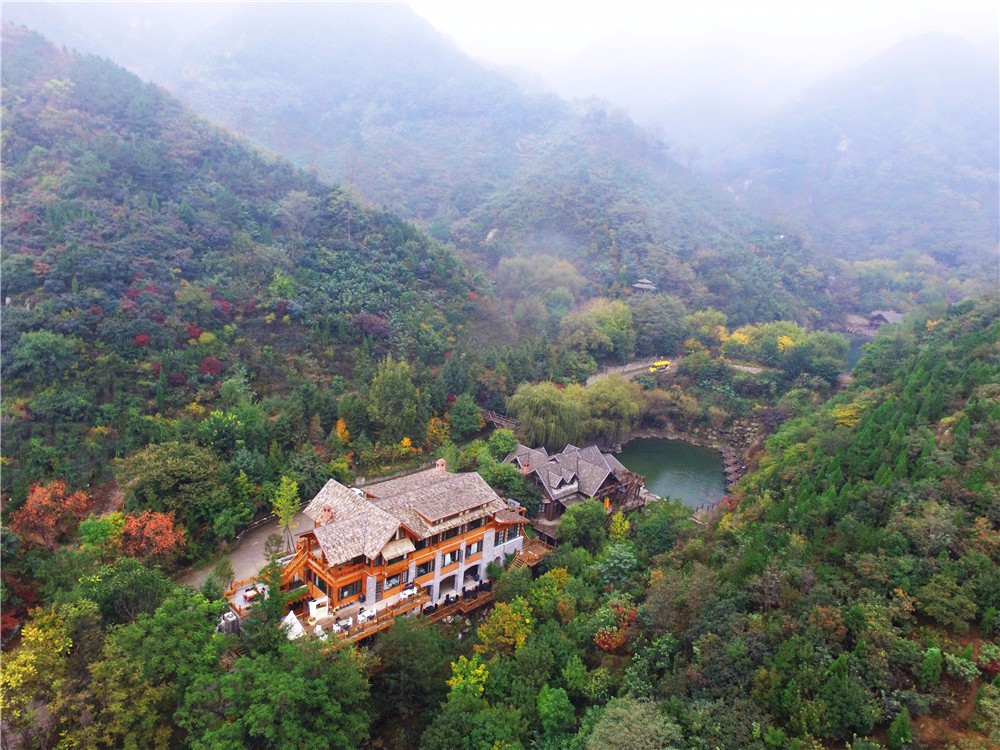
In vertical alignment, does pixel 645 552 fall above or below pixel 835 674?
below

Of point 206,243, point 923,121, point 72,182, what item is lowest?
point 206,243

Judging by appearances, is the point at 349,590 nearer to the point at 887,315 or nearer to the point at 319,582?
the point at 319,582

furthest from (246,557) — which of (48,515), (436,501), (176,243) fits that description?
(176,243)

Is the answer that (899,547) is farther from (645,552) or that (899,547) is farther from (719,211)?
(719,211)

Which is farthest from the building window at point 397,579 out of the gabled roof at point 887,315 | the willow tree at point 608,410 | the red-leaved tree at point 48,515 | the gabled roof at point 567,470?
the gabled roof at point 887,315

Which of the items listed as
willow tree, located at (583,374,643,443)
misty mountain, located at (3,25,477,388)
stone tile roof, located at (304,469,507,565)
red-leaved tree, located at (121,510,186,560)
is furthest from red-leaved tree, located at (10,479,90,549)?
willow tree, located at (583,374,643,443)

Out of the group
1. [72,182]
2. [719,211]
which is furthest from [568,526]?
[719,211]

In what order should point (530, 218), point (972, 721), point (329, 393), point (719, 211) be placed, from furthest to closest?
point (719, 211) → point (530, 218) → point (329, 393) → point (972, 721)
